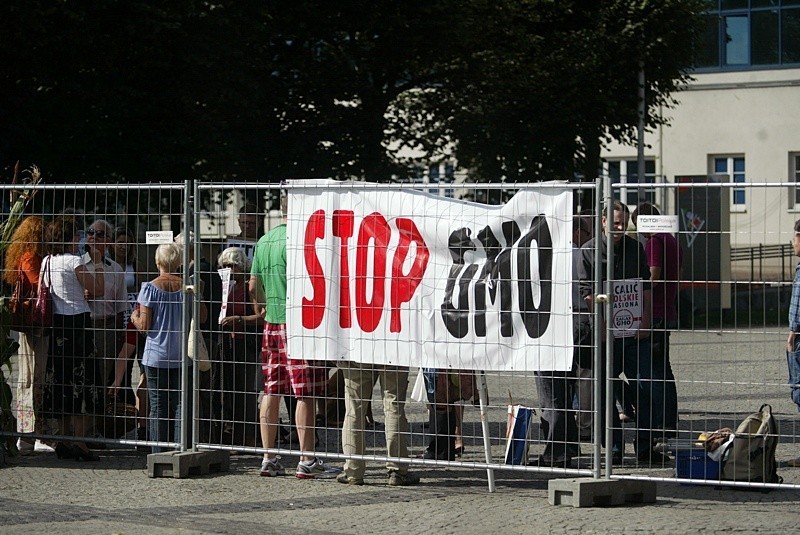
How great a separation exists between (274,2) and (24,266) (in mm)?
16774

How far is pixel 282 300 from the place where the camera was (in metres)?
8.70

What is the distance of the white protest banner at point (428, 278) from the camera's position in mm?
7820

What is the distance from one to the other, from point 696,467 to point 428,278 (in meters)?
2.08

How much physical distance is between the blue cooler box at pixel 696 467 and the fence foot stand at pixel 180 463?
3255mm

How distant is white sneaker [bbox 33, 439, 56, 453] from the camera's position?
33.3 feet

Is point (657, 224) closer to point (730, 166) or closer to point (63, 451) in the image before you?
point (63, 451)

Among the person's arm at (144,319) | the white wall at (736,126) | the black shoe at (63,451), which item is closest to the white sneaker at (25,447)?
the black shoe at (63,451)

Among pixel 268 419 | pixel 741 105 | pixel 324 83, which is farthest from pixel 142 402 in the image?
pixel 741 105

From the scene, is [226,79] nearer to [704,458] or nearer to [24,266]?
Answer: [24,266]

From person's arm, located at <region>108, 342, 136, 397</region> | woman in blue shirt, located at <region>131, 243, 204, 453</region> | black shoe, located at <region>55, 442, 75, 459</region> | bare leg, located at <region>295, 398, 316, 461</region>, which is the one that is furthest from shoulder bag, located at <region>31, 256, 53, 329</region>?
bare leg, located at <region>295, 398, 316, 461</region>

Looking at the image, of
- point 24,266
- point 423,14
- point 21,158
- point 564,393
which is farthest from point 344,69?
point 564,393

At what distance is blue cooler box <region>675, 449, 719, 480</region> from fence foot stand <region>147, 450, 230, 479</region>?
3.26 meters

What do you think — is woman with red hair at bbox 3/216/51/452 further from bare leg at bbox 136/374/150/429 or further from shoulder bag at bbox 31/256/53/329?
bare leg at bbox 136/374/150/429

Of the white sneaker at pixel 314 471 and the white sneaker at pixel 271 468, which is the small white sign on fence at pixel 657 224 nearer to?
the white sneaker at pixel 314 471
